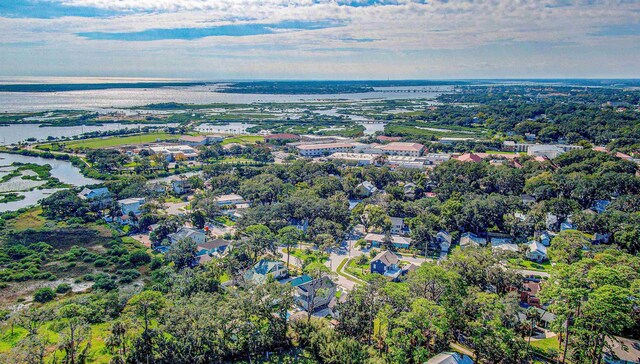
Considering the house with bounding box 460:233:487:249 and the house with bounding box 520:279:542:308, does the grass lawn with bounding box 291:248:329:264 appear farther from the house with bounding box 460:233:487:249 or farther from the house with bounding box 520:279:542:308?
the house with bounding box 520:279:542:308

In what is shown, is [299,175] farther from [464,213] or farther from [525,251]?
[525,251]

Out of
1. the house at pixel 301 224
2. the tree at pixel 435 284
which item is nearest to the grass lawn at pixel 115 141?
the house at pixel 301 224

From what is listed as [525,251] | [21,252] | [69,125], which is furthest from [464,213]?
[69,125]

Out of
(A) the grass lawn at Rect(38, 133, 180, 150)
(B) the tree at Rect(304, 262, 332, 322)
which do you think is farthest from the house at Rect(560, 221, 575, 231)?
(A) the grass lawn at Rect(38, 133, 180, 150)

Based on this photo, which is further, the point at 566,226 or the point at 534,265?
the point at 566,226

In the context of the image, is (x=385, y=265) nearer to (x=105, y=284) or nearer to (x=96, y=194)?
(x=105, y=284)

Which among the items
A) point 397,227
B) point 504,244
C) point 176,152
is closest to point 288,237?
point 397,227

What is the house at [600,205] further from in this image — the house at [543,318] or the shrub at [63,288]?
the shrub at [63,288]
